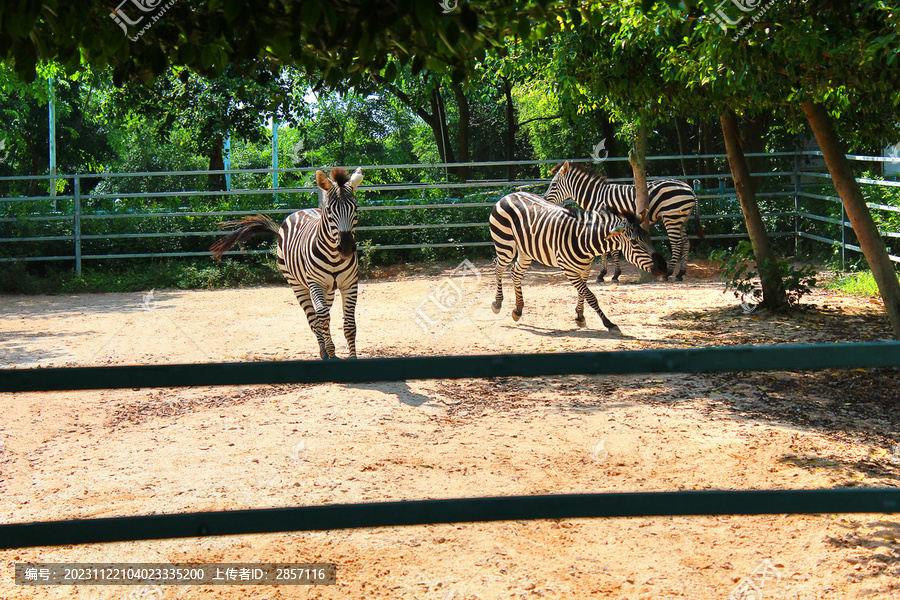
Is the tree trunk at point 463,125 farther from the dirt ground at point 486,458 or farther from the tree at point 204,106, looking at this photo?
the dirt ground at point 486,458

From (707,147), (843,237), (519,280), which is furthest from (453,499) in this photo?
(707,147)

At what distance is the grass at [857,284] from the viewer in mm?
9484

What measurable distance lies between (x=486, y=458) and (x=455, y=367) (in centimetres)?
294

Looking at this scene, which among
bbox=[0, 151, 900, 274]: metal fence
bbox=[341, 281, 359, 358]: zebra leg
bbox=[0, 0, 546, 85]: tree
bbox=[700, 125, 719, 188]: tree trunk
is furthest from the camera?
bbox=[700, 125, 719, 188]: tree trunk

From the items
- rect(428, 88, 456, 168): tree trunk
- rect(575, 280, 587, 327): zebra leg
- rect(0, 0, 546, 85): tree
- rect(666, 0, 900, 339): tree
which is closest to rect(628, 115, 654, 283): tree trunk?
rect(575, 280, 587, 327): zebra leg

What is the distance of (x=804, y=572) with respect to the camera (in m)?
3.13

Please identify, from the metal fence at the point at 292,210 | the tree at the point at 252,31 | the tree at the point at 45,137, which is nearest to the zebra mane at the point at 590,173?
the metal fence at the point at 292,210

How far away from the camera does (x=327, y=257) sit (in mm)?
6809

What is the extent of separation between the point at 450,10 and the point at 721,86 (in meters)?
4.35

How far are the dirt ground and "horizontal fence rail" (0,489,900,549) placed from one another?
1470 mm

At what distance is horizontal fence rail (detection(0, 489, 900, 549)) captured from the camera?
1661mm

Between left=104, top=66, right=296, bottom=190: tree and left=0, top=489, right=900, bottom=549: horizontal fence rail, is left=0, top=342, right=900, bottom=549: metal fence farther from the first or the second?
left=104, top=66, right=296, bottom=190: tree

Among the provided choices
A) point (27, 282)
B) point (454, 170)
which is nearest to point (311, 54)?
point (27, 282)

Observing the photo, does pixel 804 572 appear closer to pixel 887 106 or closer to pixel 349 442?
pixel 349 442
